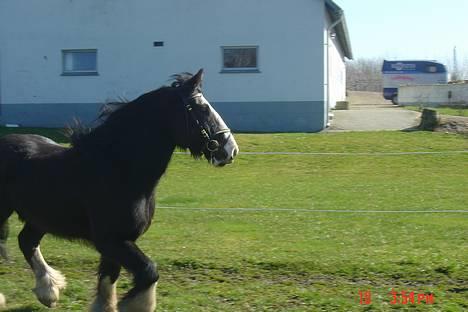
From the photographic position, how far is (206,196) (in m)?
13.0

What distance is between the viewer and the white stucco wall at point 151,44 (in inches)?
969

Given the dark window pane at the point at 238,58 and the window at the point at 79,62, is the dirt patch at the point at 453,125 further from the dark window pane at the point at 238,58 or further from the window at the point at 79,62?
the window at the point at 79,62

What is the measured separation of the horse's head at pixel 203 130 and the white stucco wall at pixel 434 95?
37157 millimetres

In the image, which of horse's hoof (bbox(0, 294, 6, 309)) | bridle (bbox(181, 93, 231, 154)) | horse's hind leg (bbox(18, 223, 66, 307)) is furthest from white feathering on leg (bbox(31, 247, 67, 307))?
bridle (bbox(181, 93, 231, 154))

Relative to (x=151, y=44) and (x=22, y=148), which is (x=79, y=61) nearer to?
(x=151, y=44)

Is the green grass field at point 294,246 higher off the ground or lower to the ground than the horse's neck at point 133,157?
lower

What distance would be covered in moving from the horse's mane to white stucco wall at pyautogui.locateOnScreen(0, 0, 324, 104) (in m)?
18.8

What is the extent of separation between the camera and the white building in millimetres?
24641

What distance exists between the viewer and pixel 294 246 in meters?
8.34

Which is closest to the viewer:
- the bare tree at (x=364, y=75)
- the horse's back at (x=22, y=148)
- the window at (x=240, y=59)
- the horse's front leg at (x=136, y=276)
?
the horse's front leg at (x=136, y=276)

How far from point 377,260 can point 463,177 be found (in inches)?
349

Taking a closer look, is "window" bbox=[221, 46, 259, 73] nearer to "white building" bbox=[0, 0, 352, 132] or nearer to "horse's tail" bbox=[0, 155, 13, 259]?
"white building" bbox=[0, 0, 352, 132]

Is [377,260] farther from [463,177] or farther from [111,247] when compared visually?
[463,177]
